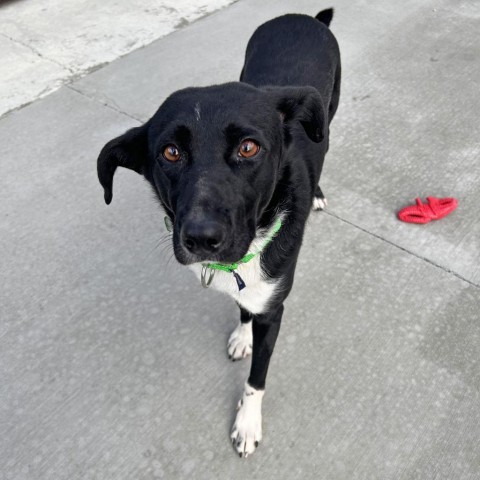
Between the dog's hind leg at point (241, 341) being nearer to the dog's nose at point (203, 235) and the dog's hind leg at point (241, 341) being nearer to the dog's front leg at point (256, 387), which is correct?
the dog's front leg at point (256, 387)

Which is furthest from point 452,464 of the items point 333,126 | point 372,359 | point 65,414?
point 333,126

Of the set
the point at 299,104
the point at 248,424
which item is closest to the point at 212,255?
the point at 299,104

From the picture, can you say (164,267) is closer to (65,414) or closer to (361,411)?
(65,414)

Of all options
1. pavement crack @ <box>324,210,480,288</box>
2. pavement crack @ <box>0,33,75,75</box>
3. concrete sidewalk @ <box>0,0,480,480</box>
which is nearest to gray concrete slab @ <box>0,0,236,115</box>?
pavement crack @ <box>0,33,75,75</box>

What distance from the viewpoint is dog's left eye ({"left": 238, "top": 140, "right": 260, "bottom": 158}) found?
1.77 meters

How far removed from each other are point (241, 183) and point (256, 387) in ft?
3.08

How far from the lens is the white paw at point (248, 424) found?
210cm

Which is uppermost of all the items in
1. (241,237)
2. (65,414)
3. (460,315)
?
(241,237)

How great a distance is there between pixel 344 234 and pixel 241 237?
4.76 feet

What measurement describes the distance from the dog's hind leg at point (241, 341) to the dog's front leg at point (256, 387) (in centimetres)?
27

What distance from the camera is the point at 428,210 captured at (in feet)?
9.98

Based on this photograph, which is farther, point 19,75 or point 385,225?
point 19,75

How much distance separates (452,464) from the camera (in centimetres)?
205

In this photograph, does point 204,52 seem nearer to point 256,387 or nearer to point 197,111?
point 197,111
